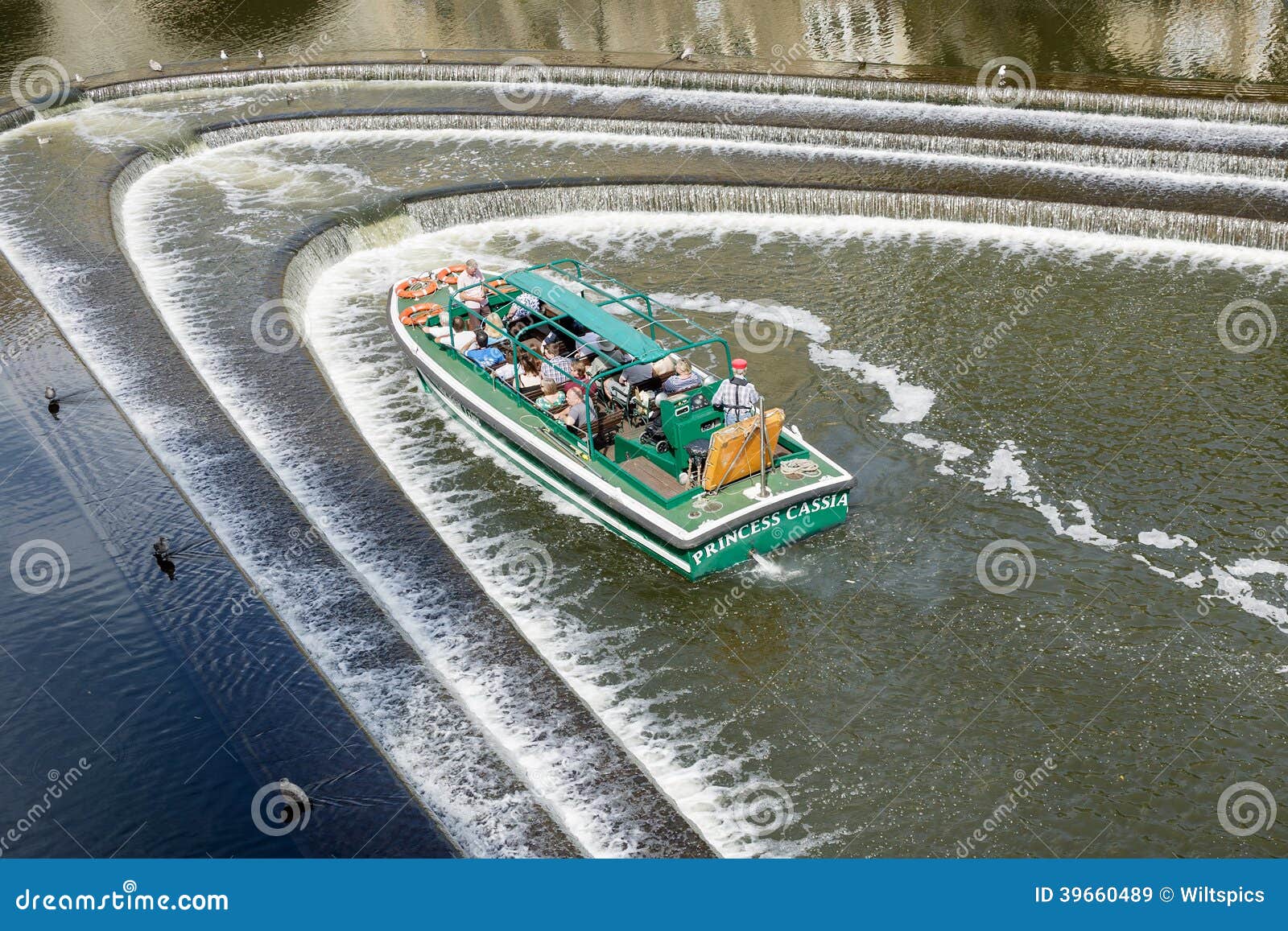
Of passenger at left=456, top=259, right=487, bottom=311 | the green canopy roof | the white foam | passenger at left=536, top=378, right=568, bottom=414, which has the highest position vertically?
the green canopy roof

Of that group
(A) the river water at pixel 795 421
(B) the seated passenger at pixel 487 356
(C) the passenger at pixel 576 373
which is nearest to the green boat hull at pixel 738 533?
(A) the river water at pixel 795 421

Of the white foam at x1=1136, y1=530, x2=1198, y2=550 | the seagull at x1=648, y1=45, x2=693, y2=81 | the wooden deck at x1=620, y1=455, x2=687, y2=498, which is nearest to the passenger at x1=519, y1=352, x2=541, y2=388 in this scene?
the wooden deck at x1=620, y1=455, x2=687, y2=498

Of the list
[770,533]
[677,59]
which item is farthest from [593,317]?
[677,59]

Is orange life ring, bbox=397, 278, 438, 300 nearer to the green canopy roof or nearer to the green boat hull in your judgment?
the green canopy roof

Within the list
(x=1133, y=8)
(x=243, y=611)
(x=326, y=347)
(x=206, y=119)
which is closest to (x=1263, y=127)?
(x=1133, y=8)

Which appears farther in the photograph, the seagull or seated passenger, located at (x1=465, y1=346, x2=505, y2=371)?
the seagull

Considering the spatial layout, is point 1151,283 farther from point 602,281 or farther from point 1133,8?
point 1133,8

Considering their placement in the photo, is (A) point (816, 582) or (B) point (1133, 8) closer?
(A) point (816, 582)
